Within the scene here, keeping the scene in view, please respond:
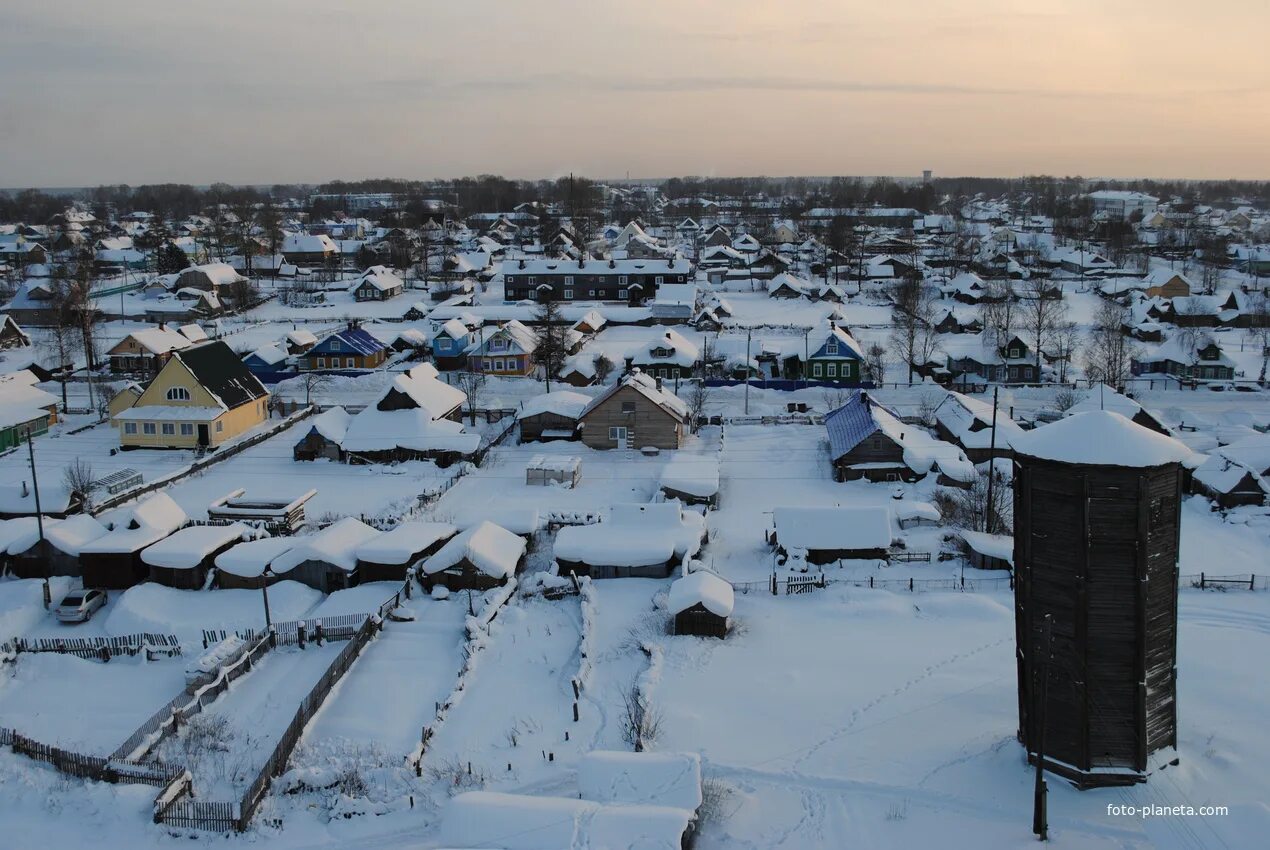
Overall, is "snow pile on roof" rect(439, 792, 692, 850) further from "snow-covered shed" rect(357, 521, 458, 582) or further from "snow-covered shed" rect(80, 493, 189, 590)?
"snow-covered shed" rect(80, 493, 189, 590)

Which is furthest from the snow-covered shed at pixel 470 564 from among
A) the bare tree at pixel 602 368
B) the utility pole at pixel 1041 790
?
the bare tree at pixel 602 368

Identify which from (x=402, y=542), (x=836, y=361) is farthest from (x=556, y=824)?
(x=836, y=361)

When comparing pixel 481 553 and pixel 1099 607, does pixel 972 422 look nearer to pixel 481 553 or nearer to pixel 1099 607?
pixel 481 553

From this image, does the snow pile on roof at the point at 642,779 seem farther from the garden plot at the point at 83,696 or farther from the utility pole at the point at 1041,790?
the garden plot at the point at 83,696

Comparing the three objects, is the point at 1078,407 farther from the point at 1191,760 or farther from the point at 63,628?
the point at 63,628

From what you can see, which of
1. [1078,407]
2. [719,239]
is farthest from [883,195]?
[1078,407]

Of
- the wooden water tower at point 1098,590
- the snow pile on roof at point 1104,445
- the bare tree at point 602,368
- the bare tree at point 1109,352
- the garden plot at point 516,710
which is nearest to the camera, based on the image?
the snow pile on roof at point 1104,445

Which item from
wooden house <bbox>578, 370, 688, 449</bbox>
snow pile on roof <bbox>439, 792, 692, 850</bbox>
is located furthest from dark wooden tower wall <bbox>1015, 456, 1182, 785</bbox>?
wooden house <bbox>578, 370, 688, 449</bbox>
